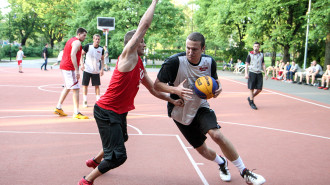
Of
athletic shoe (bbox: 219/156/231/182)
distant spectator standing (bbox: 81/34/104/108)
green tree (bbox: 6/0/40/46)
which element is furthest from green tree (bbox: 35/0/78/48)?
athletic shoe (bbox: 219/156/231/182)

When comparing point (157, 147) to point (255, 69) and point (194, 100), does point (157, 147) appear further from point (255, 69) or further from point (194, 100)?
point (255, 69)

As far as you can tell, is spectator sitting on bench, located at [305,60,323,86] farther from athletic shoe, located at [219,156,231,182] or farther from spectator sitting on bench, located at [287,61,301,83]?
athletic shoe, located at [219,156,231,182]

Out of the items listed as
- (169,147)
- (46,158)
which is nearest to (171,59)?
(169,147)

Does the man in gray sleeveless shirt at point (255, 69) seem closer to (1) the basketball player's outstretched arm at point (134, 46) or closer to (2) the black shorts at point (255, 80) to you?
(2) the black shorts at point (255, 80)

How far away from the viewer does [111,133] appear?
11.7 ft

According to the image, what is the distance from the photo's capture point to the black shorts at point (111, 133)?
350 cm

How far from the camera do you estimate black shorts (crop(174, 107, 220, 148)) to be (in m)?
3.77

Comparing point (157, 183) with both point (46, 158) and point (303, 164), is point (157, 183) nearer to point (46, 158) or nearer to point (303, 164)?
point (46, 158)

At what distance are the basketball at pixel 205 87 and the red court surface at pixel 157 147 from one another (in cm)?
120

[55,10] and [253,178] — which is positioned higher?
[55,10]

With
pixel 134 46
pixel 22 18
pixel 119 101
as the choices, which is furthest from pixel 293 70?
pixel 22 18

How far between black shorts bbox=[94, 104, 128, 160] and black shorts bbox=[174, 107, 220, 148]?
85 cm

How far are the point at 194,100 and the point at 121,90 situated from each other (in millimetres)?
934

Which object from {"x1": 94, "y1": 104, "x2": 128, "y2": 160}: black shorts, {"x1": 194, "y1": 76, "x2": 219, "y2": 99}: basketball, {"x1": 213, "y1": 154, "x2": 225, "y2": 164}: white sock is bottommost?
{"x1": 213, "y1": 154, "x2": 225, "y2": 164}: white sock
